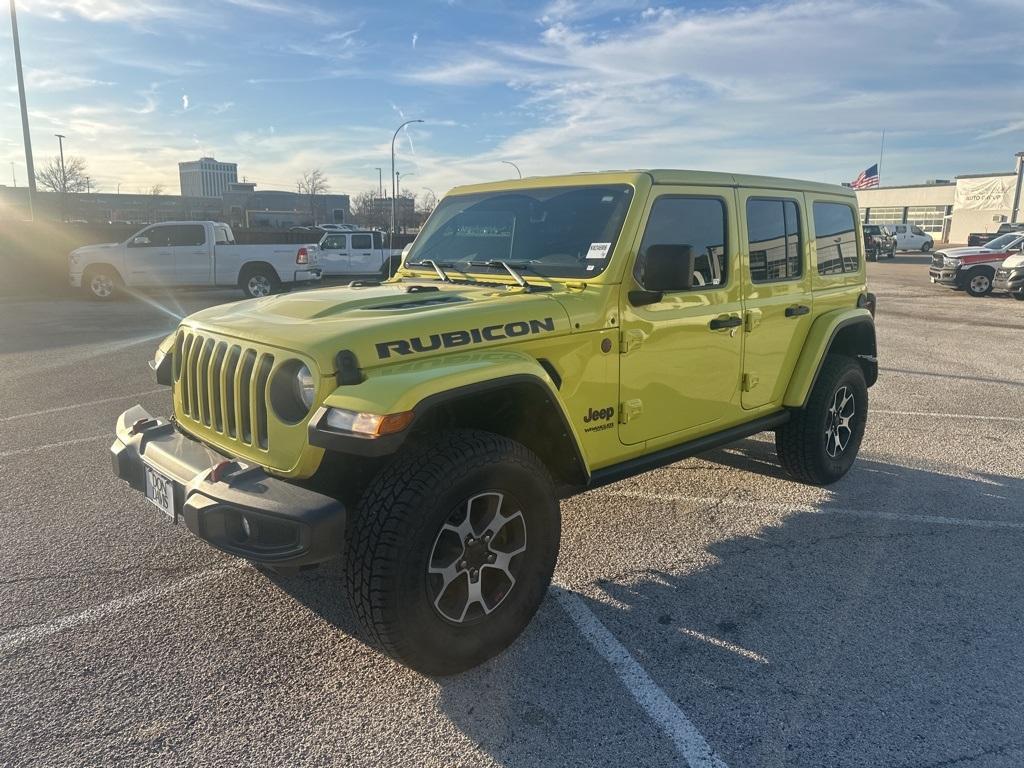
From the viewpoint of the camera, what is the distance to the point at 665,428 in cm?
376

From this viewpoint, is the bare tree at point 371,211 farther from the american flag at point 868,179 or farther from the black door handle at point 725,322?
the black door handle at point 725,322

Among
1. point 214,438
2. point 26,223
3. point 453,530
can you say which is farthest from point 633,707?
point 26,223

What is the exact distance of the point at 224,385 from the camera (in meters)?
3.01

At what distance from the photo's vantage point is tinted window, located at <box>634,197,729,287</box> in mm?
3676

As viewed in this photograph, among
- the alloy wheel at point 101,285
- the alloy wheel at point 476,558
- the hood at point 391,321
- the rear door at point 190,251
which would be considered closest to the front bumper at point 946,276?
the rear door at point 190,251

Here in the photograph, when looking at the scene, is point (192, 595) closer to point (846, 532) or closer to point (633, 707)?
point (633, 707)

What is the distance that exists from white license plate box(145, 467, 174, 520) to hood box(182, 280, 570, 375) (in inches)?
25.4

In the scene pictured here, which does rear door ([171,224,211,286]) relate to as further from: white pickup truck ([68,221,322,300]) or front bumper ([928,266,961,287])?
front bumper ([928,266,961,287])

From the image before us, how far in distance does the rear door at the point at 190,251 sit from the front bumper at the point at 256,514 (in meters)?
15.2

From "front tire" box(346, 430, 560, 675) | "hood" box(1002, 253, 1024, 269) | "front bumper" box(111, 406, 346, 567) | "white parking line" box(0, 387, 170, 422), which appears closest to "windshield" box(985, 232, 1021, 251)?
"hood" box(1002, 253, 1024, 269)

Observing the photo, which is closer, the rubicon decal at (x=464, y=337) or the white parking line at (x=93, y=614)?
the rubicon decal at (x=464, y=337)

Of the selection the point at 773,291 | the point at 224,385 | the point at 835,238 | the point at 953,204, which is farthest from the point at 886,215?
the point at 224,385

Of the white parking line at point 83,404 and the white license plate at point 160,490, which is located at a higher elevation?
the white license plate at point 160,490

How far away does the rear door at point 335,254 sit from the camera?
20.4m
